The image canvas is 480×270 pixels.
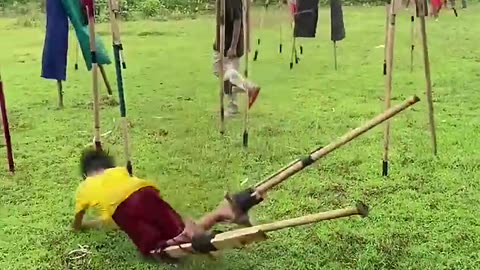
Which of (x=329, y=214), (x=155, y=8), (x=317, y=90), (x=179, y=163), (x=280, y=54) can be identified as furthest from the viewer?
(x=155, y=8)

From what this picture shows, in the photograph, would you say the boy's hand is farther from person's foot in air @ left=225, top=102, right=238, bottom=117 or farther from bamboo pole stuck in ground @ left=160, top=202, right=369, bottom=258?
bamboo pole stuck in ground @ left=160, top=202, right=369, bottom=258

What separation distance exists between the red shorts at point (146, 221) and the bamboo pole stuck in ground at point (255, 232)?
0.14 meters

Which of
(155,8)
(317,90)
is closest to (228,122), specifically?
(317,90)

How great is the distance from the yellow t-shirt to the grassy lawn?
0.83 ft

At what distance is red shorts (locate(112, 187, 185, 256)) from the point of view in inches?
107

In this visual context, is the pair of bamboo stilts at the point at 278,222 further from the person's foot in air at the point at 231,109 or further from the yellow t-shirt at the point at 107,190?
the person's foot in air at the point at 231,109

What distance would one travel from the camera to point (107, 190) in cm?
282

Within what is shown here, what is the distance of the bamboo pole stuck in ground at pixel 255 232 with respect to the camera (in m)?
2.16

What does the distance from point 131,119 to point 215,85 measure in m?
1.28

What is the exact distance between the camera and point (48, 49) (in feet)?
17.3

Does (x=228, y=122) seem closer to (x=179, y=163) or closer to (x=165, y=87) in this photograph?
(x=179, y=163)

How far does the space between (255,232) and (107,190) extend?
2.45ft

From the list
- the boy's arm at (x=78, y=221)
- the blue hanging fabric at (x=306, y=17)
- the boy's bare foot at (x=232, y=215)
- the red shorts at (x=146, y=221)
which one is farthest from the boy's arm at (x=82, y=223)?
the blue hanging fabric at (x=306, y=17)

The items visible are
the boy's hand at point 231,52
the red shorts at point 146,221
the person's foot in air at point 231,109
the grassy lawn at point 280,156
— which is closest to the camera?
the red shorts at point 146,221
